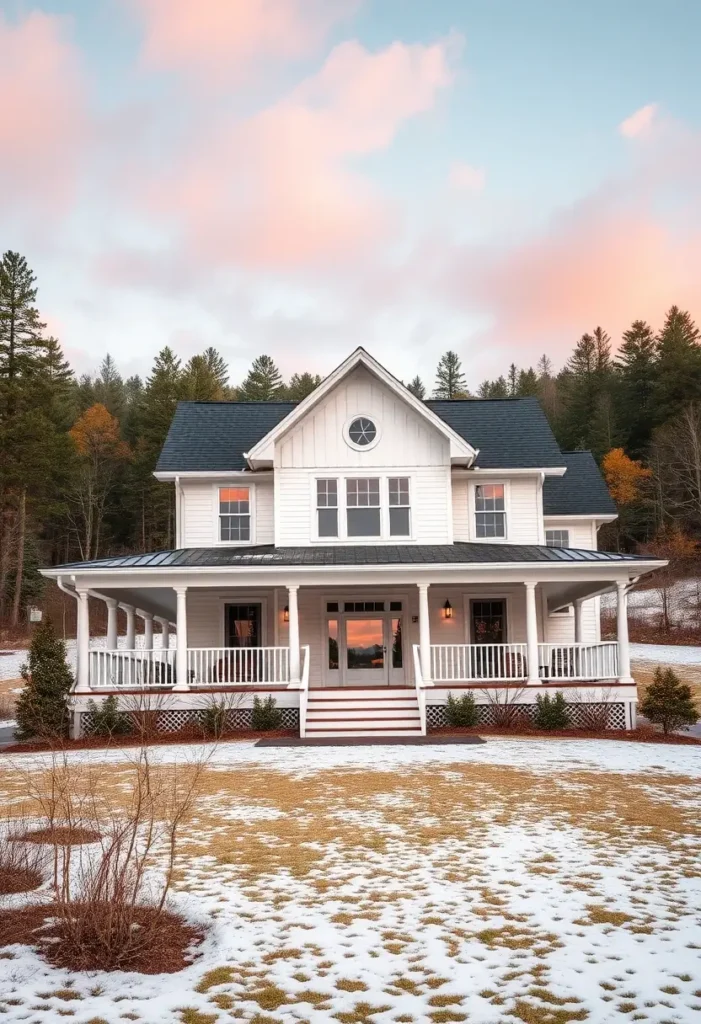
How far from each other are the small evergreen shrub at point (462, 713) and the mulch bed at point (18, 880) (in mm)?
12323

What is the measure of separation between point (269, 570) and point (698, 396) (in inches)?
2025

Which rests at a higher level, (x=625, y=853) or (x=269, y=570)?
(x=269, y=570)

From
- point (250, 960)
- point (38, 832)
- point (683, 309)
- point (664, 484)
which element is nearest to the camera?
point (250, 960)

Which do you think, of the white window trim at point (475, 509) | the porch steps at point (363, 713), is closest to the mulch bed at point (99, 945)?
the porch steps at point (363, 713)

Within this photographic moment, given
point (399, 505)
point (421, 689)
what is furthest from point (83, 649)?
point (399, 505)

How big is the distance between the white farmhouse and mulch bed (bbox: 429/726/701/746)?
22.6 inches

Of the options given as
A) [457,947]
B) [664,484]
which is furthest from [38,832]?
[664,484]

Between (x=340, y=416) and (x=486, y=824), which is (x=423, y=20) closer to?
(x=340, y=416)

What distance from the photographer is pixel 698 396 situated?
61.2 meters

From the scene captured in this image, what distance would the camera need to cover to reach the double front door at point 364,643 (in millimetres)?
22344

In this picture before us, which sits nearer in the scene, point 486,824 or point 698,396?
point 486,824

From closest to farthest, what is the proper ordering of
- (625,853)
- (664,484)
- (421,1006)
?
(421,1006), (625,853), (664,484)

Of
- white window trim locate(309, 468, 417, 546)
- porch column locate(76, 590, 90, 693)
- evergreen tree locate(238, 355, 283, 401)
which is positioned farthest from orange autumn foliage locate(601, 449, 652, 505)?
porch column locate(76, 590, 90, 693)

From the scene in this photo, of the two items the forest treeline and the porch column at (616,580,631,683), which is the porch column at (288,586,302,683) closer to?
the porch column at (616,580,631,683)
